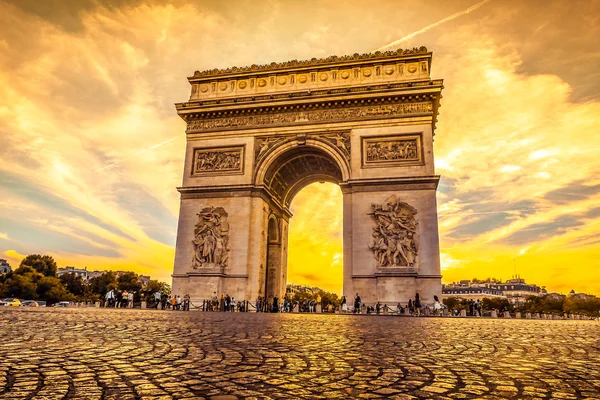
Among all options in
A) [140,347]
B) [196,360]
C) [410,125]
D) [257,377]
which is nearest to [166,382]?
[257,377]

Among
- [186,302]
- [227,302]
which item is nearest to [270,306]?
[227,302]

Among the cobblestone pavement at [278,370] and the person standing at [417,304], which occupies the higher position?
the person standing at [417,304]

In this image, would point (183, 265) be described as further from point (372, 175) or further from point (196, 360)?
point (196, 360)

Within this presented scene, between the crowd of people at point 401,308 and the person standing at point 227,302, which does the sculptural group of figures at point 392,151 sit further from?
the person standing at point 227,302

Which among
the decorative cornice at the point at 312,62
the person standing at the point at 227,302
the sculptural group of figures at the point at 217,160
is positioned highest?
the decorative cornice at the point at 312,62

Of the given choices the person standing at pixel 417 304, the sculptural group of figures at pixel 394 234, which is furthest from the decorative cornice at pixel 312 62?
the person standing at pixel 417 304

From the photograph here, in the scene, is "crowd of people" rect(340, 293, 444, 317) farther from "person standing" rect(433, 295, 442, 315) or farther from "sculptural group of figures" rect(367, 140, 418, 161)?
"sculptural group of figures" rect(367, 140, 418, 161)
